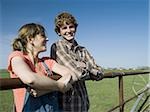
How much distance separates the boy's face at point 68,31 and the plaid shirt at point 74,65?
3 cm

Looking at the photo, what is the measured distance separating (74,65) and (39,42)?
1.23ft

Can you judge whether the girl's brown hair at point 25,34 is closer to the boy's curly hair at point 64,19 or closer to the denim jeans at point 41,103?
the denim jeans at point 41,103

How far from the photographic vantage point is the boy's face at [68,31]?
2.44 m

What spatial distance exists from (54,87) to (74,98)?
0.62 metres

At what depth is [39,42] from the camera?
6.38ft

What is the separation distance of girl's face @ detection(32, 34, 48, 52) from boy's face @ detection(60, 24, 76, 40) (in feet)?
1.63

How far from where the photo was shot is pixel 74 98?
2.37 m

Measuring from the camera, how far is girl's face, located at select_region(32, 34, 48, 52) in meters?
1.94

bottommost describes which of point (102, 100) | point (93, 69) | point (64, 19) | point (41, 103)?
point (102, 100)

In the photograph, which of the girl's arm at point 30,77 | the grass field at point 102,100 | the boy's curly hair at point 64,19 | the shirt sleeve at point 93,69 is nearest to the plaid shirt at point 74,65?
the shirt sleeve at point 93,69

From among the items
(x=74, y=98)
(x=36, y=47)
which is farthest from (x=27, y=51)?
(x=74, y=98)

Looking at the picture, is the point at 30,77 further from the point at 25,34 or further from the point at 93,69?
the point at 93,69

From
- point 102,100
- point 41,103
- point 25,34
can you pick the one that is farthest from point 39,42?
point 102,100

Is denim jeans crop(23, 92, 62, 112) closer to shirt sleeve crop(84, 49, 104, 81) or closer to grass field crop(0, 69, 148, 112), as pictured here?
shirt sleeve crop(84, 49, 104, 81)
